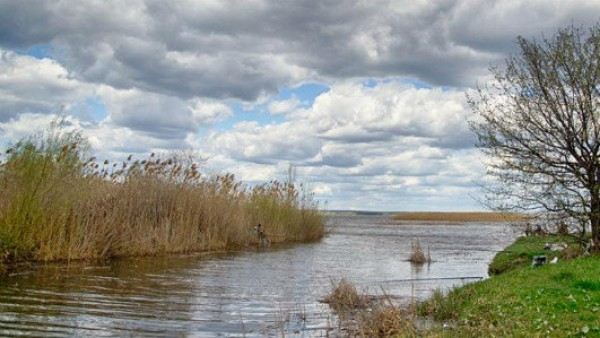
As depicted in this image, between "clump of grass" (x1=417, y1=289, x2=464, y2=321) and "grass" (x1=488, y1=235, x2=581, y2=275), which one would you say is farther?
"grass" (x1=488, y1=235, x2=581, y2=275)

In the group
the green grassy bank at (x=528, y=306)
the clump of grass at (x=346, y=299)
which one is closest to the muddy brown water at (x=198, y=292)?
the clump of grass at (x=346, y=299)

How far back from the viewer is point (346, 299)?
55.3ft

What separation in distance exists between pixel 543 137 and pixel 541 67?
2.28 metres

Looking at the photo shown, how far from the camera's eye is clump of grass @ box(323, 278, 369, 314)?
16.6 m

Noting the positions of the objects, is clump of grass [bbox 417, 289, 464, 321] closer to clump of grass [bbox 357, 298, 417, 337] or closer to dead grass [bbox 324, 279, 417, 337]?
dead grass [bbox 324, 279, 417, 337]

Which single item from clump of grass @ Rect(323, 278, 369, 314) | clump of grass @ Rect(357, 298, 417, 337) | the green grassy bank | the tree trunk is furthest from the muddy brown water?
the tree trunk

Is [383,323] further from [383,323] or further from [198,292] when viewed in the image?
[198,292]

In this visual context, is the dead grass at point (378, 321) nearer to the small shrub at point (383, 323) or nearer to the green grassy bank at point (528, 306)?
the small shrub at point (383, 323)

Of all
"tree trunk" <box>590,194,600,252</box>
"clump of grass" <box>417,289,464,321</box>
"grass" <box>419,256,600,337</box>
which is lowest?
"clump of grass" <box>417,289,464,321</box>

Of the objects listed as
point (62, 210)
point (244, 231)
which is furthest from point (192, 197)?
point (62, 210)

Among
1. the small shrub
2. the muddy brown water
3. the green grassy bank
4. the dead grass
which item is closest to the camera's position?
the green grassy bank

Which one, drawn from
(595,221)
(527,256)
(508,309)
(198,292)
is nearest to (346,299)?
(198,292)

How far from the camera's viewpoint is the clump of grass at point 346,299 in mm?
16609

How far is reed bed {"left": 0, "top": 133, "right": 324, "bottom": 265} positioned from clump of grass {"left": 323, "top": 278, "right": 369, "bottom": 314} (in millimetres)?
10820
